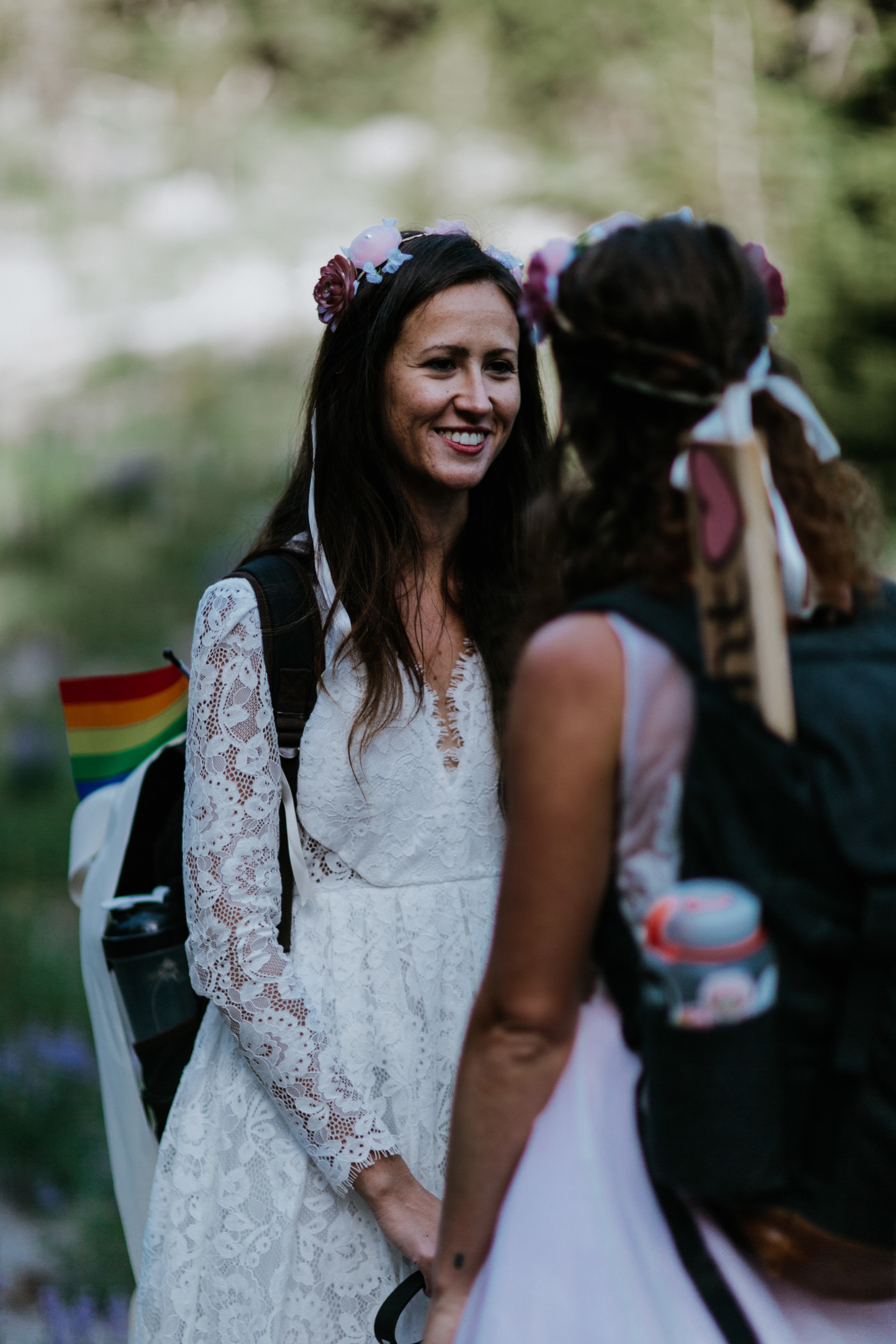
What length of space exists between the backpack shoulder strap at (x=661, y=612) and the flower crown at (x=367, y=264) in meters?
0.98

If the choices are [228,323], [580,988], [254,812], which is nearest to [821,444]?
[580,988]

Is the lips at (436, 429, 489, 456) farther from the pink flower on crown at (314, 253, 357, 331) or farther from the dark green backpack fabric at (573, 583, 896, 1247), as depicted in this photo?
the dark green backpack fabric at (573, 583, 896, 1247)

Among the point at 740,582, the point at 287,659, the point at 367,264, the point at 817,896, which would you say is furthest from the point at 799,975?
the point at 367,264

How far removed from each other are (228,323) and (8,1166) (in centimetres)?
568

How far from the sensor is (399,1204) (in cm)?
165

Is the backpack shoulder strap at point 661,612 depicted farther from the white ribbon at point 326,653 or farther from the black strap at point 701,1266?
the white ribbon at point 326,653

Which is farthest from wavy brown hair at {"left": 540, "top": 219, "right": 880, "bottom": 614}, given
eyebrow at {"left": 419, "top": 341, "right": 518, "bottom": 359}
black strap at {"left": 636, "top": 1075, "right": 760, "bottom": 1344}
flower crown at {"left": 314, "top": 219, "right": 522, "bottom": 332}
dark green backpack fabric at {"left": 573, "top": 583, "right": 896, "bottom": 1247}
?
flower crown at {"left": 314, "top": 219, "right": 522, "bottom": 332}

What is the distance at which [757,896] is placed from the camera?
41.1 inches

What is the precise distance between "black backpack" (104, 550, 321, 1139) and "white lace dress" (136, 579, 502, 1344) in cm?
3

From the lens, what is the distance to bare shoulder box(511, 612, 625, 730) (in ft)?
3.50

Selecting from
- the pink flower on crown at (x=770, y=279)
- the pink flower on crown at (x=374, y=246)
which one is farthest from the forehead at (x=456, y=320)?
the pink flower on crown at (x=770, y=279)

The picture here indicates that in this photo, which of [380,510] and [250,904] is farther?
[380,510]

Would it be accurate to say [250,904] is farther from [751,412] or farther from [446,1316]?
[751,412]

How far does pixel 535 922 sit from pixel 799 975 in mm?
223
